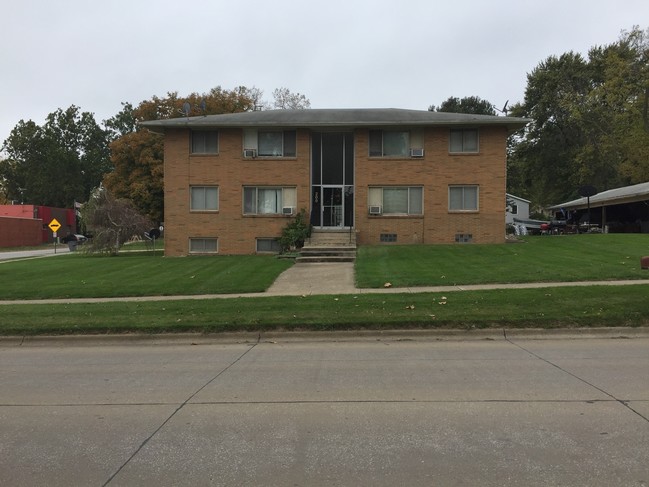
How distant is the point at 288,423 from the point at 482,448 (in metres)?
1.75

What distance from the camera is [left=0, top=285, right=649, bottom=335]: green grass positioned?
31.5ft

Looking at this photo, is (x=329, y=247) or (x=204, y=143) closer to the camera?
(x=329, y=247)

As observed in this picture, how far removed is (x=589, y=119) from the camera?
43.7 m

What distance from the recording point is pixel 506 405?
17.4ft

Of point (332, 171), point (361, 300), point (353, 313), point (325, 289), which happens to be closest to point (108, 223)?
point (332, 171)

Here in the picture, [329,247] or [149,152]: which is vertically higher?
[149,152]

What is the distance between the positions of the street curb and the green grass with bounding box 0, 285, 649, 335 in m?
0.15

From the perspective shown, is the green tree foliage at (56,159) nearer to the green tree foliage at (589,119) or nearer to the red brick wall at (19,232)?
the red brick wall at (19,232)

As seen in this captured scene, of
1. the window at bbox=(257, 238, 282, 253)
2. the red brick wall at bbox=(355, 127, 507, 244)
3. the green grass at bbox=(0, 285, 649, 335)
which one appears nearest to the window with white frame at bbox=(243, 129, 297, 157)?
the red brick wall at bbox=(355, 127, 507, 244)

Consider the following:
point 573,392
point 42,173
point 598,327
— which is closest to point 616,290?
point 598,327

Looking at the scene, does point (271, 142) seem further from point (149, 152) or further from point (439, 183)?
point (149, 152)

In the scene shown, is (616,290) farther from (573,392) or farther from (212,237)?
(212,237)

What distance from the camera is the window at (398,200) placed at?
2381 centimetres

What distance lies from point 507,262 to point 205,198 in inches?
550
